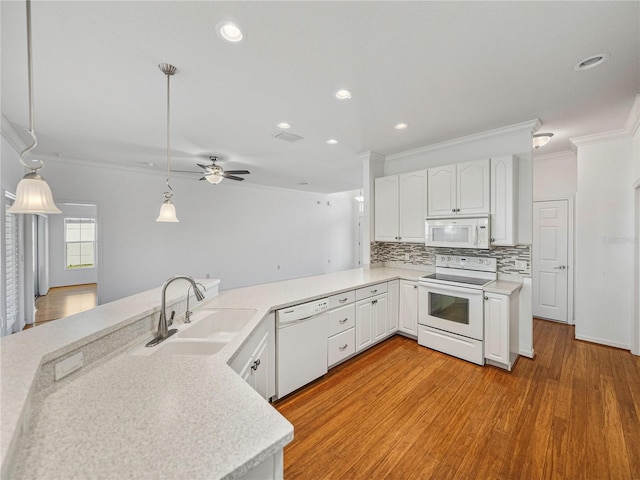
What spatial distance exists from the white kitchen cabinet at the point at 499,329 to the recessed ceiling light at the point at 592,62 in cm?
202

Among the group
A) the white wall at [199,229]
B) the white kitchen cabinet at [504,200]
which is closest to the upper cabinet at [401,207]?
the white kitchen cabinet at [504,200]

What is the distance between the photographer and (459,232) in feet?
10.7

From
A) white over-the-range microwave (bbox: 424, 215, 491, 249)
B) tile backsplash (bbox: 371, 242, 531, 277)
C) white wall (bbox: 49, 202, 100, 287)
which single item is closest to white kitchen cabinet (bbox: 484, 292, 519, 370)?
tile backsplash (bbox: 371, 242, 531, 277)

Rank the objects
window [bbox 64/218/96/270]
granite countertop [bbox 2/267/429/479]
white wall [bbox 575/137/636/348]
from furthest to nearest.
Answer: window [bbox 64/218/96/270], white wall [bbox 575/137/636/348], granite countertop [bbox 2/267/429/479]

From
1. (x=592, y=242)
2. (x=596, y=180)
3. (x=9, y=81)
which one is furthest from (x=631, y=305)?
(x=9, y=81)

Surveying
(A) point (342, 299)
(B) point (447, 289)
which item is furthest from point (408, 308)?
(A) point (342, 299)

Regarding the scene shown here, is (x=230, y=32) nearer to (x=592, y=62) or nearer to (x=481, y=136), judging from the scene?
(x=592, y=62)

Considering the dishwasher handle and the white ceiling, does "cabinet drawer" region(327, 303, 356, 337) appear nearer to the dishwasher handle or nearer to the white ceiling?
the dishwasher handle

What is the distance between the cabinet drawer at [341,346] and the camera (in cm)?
271

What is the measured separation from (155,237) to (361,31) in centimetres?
564

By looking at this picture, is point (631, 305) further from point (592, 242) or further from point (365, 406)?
point (365, 406)

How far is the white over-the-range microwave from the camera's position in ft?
10.1

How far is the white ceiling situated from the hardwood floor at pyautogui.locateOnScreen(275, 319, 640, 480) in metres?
2.71

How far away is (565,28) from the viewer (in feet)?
5.24
